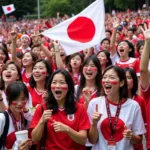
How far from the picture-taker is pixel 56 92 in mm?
4207

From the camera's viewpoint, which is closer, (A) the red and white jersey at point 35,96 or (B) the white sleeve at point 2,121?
(B) the white sleeve at point 2,121

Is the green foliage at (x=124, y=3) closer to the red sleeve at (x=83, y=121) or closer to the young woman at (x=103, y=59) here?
the young woman at (x=103, y=59)

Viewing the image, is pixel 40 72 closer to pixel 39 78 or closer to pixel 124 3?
pixel 39 78

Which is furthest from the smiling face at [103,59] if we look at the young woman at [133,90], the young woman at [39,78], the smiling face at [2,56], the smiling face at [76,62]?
the young woman at [133,90]

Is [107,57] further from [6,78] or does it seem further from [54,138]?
[54,138]

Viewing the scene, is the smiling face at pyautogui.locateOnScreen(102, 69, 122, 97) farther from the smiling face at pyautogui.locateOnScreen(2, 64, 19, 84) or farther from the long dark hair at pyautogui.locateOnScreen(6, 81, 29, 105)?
the smiling face at pyautogui.locateOnScreen(2, 64, 19, 84)

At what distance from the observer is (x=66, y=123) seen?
13.2 feet

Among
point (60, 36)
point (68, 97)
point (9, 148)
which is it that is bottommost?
point (9, 148)

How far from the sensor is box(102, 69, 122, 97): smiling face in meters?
4.33

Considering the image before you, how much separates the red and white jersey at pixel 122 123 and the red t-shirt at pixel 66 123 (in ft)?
0.71

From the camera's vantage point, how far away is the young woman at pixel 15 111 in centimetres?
404

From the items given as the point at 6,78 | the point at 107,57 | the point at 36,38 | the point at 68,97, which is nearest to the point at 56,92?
the point at 68,97

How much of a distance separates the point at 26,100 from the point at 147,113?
1.33 metres

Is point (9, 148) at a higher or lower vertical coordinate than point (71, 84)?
lower
